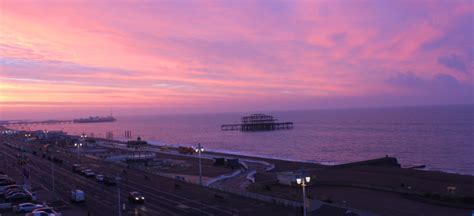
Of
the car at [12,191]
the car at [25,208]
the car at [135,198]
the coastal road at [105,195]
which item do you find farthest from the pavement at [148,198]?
the car at [25,208]

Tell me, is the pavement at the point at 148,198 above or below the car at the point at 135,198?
below

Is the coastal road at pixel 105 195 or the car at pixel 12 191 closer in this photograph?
the coastal road at pixel 105 195

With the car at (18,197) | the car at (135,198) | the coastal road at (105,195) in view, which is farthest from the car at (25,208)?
the car at (135,198)

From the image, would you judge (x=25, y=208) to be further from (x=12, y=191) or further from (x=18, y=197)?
(x=12, y=191)

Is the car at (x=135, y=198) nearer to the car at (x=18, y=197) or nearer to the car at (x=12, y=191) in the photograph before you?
the car at (x=18, y=197)

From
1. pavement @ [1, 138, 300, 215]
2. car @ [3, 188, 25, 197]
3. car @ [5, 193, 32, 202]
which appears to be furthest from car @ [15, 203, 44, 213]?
car @ [3, 188, 25, 197]

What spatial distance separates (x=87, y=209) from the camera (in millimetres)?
34188

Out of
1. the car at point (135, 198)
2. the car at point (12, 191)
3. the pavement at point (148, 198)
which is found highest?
the car at point (12, 191)

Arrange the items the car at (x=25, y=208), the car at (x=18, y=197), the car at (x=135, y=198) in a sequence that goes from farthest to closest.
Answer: the car at (x=18, y=197) < the car at (x=135, y=198) < the car at (x=25, y=208)

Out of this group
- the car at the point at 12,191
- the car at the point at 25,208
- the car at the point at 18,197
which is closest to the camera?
the car at the point at 25,208

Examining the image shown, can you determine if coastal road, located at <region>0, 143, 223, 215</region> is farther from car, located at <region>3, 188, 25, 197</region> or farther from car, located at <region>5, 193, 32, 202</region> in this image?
car, located at <region>3, 188, 25, 197</region>

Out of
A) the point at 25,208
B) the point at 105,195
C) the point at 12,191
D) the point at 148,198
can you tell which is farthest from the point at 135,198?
the point at 12,191

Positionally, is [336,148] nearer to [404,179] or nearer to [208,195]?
[404,179]

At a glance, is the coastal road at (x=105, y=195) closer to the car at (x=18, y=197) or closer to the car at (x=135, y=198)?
the car at (x=135, y=198)
